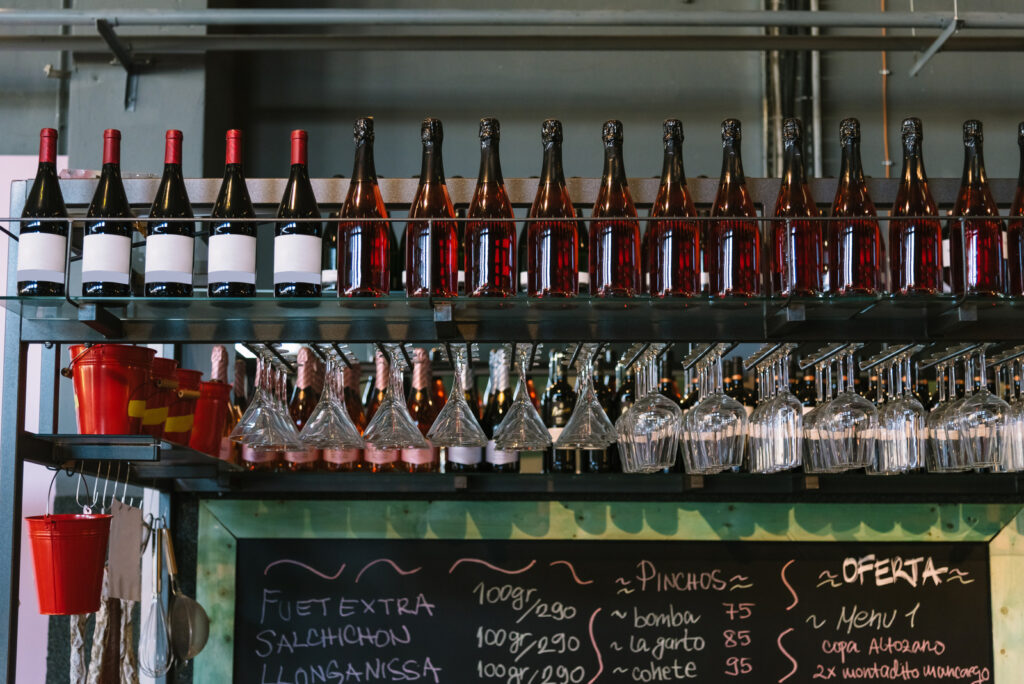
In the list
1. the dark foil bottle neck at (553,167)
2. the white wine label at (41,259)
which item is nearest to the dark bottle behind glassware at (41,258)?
the white wine label at (41,259)

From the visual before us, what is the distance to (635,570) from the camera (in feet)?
10.7

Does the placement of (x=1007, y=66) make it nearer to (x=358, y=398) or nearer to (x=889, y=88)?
(x=889, y=88)

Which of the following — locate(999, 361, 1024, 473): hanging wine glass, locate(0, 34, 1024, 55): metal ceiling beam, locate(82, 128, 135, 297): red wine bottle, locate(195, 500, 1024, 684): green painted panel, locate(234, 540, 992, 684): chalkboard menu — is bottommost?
locate(234, 540, 992, 684): chalkboard menu

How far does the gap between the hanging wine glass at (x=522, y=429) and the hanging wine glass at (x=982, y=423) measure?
2.68 ft

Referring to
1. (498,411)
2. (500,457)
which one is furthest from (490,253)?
(498,411)

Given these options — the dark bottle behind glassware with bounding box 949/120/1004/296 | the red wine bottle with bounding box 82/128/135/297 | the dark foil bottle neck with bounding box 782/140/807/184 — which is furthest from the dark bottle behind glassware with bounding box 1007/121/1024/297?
the red wine bottle with bounding box 82/128/135/297

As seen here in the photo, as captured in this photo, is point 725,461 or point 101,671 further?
point 101,671

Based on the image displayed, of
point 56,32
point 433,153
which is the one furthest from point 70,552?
point 56,32

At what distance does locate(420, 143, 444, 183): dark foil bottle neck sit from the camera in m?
2.21

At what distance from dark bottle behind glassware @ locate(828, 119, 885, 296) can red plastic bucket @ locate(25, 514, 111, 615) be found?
1.43m

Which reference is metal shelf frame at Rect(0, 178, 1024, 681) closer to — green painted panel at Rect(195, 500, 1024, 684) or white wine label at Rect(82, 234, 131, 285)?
white wine label at Rect(82, 234, 131, 285)

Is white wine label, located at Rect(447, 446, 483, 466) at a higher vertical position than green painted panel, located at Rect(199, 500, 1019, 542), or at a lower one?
higher

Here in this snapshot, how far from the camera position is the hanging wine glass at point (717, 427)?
85.4 inches

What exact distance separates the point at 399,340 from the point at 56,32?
7.43 feet
